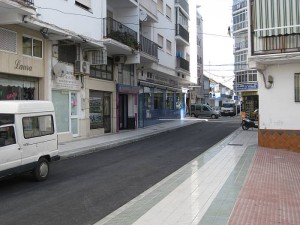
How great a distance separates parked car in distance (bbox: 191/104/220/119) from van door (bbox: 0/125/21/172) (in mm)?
40420

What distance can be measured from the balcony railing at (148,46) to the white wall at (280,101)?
40.6 ft

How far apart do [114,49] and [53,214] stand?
16945 mm

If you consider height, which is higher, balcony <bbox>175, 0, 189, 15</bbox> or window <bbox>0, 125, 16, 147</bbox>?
balcony <bbox>175, 0, 189, 15</bbox>

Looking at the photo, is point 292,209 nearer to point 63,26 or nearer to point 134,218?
point 134,218

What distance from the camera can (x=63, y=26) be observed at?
671 inches

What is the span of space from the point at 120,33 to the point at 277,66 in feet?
34.0

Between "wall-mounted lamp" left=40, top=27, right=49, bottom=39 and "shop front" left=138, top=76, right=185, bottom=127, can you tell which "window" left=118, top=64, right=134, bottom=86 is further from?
"wall-mounted lamp" left=40, top=27, right=49, bottom=39

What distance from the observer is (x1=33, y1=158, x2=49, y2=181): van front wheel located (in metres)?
9.55

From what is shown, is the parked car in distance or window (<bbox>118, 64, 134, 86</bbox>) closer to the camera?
window (<bbox>118, 64, 134, 86</bbox>)

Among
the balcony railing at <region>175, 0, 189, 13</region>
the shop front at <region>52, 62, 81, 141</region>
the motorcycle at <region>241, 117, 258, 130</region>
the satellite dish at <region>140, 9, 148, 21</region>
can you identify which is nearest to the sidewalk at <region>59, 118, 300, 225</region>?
the shop front at <region>52, 62, 81, 141</region>

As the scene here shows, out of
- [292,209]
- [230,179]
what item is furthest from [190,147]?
[292,209]

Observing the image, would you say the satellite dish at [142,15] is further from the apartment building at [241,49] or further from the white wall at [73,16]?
the apartment building at [241,49]

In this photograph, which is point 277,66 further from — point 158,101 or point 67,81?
point 158,101

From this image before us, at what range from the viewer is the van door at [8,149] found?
845 centimetres
